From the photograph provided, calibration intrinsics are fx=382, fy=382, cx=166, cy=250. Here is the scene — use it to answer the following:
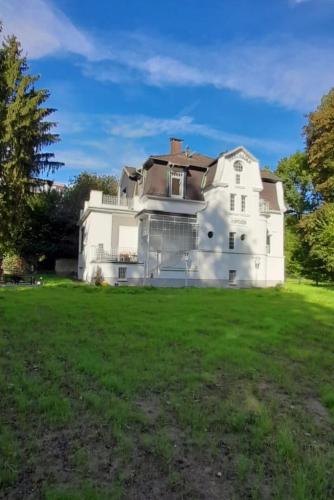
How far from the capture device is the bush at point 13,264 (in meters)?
31.8

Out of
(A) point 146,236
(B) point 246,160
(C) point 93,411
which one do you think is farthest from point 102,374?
(B) point 246,160

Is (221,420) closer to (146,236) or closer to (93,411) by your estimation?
(93,411)

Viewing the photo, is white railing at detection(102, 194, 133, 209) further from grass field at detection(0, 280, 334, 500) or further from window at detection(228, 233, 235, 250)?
grass field at detection(0, 280, 334, 500)

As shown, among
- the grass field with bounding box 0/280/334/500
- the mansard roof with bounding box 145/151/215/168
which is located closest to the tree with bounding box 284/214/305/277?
the mansard roof with bounding box 145/151/215/168

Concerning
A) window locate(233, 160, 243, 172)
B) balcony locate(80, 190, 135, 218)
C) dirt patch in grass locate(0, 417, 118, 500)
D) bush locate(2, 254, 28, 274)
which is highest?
window locate(233, 160, 243, 172)

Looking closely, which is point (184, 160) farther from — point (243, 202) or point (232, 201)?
point (243, 202)

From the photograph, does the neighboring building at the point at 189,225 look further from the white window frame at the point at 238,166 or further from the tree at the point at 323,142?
the tree at the point at 323,142

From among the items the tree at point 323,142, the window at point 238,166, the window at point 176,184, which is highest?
the tree at point 323,142

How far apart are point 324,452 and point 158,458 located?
4.77ft

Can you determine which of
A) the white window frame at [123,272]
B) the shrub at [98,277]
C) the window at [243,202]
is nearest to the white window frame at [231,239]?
the window at [243,202]

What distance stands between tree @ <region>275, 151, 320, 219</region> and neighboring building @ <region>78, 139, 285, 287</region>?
14.1m

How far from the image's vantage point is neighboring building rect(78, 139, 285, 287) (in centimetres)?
2384

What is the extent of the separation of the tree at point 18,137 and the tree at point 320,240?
18441 millimetres

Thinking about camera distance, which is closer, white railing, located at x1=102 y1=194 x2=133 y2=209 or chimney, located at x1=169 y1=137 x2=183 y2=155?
white railing, located at x1=102 y1=194 x2=133 y2=209
